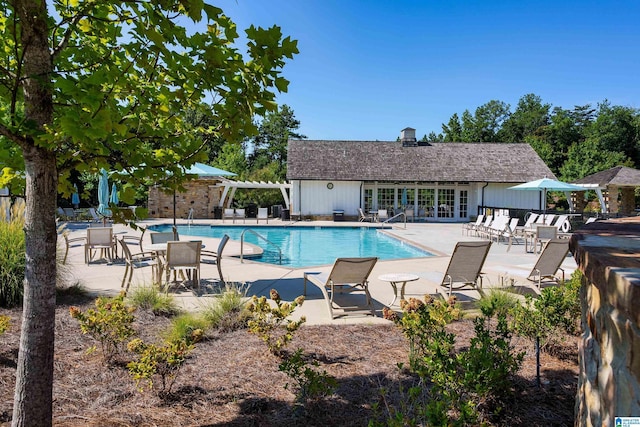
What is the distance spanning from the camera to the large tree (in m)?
2.07

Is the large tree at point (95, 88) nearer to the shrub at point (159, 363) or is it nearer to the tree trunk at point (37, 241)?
the tree trunk at point (37, 241)

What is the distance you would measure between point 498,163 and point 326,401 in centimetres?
2736

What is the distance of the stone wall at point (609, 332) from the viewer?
1.33 metres

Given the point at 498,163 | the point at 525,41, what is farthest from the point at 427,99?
the point at 525,41

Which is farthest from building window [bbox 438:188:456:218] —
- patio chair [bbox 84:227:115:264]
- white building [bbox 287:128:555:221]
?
patio chair [bbox 84:227:115:264]

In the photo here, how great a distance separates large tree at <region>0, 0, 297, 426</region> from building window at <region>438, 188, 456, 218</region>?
2563 centimetres

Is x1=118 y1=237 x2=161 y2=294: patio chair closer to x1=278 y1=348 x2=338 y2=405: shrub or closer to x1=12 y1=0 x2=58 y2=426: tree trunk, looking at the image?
x1=12 y1=0 x2=58 y2=426: tree trunk

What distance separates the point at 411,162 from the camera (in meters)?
27.1

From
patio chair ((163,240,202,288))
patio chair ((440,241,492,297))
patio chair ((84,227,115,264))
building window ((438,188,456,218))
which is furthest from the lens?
building window ((438,188,456,218))

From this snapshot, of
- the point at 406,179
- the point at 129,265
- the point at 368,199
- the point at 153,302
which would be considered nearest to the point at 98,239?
the point at 129,265

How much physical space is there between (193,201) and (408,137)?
14919 millimetres

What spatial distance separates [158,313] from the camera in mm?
5176

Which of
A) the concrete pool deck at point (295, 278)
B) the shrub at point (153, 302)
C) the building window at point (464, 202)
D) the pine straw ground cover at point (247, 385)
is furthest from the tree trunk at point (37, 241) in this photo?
the building window at point (464, 202)

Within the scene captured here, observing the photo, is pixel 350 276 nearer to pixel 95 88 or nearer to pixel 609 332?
pixel 609 332
